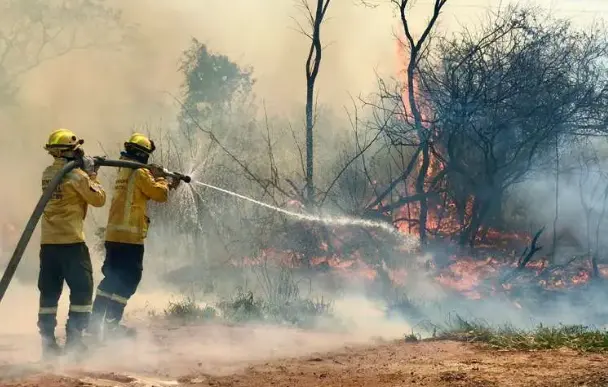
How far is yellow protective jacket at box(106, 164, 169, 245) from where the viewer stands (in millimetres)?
6348

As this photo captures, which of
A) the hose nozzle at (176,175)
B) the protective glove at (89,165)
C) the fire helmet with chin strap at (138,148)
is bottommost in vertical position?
the protective glove at (89,165)

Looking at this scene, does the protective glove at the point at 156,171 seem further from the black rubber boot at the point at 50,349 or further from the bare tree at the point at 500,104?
the bare tree at the point at 500,104

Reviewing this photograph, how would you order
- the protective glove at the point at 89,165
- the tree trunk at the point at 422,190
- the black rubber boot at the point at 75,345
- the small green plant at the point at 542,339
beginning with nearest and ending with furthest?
the black rubber boot at the point at 75,345, the protective glove at the point at 89,165, the small green plant at the point at 542,339, the tree trunk at the point at 422,190

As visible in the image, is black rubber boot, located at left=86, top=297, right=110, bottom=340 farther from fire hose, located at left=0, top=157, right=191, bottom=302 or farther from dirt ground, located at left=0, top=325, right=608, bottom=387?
fire hose, located at left=0, top=157, right=191, bottom=302

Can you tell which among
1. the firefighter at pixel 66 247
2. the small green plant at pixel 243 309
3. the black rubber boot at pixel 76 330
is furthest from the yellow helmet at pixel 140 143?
the small green plant at pixel 243 309

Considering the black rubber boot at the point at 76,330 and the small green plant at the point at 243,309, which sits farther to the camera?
the small green plant at the point at 243,309

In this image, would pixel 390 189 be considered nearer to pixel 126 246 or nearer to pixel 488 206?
pixel 488 206

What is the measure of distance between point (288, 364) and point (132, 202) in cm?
210

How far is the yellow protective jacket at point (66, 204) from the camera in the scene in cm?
557

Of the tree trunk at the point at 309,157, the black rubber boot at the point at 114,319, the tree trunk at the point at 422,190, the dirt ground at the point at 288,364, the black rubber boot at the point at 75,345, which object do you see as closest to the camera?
the dirt ground at the point at 288,364

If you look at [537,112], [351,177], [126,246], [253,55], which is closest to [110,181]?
[351,177]

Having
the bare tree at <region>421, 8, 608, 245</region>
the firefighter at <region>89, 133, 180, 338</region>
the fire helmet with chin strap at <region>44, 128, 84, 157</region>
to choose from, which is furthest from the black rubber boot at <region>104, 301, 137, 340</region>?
the bare tree at <region>421, 8, 608, 245</region>

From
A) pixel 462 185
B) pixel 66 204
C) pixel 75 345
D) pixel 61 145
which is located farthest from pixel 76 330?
pixel 462 185

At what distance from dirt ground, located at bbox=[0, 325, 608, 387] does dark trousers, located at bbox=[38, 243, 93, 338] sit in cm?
32
